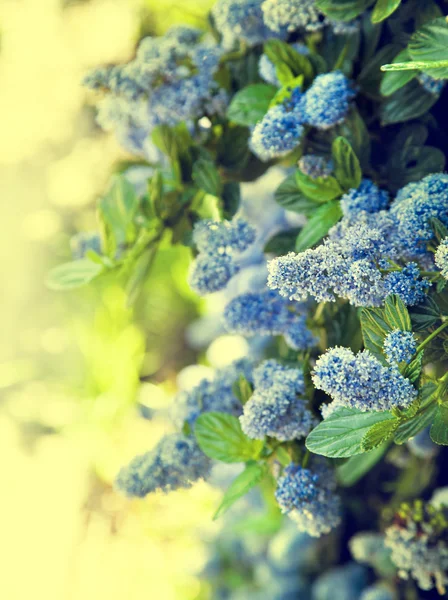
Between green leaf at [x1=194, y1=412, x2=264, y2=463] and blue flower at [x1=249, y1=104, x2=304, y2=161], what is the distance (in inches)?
8.4

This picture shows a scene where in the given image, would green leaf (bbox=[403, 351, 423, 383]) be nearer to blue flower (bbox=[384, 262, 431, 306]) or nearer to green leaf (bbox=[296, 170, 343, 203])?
blue flower (bbox=[384, 262, 431, 306])

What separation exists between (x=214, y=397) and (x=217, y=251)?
13cm

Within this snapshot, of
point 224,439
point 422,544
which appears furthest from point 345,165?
point 422,544

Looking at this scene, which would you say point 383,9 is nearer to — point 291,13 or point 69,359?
point 291,13

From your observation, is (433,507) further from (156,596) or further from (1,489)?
(1,489)

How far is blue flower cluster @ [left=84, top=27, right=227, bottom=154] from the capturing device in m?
0.52

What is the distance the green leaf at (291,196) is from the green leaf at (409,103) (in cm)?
9

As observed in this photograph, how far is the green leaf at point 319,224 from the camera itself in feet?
1.51

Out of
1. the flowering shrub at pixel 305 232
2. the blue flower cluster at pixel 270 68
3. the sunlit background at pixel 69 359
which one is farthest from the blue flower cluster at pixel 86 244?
the sunlit background at pixel 69 359

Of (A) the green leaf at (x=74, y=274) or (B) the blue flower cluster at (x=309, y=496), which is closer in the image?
(B) the blue flower cluster at (x=309, y=496)

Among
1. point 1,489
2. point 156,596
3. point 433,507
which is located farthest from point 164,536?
point 433,507

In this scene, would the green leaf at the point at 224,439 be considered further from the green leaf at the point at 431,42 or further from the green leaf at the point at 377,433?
the green leaf at the point at 431,42

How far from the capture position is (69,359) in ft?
4.16

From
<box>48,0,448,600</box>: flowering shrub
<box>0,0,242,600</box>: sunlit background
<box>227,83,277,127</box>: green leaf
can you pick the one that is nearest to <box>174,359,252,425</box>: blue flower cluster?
<box>48,0,448,600</box>: flowering shrub
